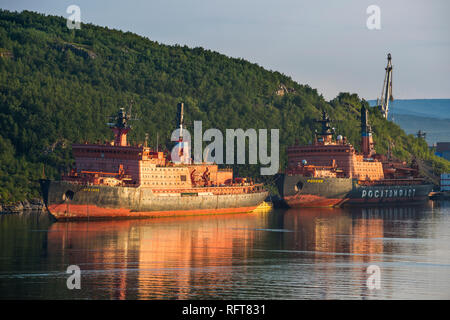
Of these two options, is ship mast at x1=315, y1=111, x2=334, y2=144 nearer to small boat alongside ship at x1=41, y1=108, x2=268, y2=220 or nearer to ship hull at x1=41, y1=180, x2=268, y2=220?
small boat alongside ship at x1=41, y1=108, x2=268, y2=220

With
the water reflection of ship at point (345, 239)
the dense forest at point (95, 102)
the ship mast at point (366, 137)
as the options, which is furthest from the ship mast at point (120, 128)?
the ship mast at point (366, 137)

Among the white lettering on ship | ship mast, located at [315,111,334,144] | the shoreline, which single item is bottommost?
the shoreline

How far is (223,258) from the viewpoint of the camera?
182 ft

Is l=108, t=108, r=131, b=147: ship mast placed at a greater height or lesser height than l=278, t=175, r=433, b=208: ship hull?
greater

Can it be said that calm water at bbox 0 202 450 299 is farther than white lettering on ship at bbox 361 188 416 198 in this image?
No

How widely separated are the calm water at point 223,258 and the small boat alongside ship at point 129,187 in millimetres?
2301

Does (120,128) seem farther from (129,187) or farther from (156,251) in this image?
(156,251)

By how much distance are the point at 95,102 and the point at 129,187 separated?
2334 inches

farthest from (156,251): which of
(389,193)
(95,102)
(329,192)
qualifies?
(95,102)

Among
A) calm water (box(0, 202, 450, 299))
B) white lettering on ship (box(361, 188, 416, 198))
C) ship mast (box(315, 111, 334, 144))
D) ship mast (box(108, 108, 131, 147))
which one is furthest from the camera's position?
ship mast (box(315, 111, 334, 144))

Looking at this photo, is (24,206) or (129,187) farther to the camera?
(24,206)

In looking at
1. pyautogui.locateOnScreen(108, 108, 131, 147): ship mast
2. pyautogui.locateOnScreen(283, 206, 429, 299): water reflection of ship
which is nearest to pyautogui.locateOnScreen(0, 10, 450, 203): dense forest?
pyautogui.locateOnScreen(108, 108, 131, 147): ship mast

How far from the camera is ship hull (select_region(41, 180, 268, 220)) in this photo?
255ft
